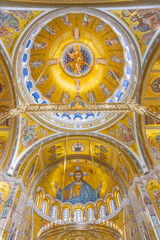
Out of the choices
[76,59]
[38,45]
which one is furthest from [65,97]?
[38,45]

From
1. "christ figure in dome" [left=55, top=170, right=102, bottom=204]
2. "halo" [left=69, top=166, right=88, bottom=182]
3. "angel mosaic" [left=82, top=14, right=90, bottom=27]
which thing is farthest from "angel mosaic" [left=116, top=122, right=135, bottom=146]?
"angel mosaic" [left=82, top=14, right=90, bottom=27]

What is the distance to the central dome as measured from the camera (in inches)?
490

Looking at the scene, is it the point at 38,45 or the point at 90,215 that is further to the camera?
the point at 90,215

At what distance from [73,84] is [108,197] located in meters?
10.3

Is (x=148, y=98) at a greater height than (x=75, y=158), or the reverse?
(x=75, y=158)

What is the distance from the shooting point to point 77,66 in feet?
51.5

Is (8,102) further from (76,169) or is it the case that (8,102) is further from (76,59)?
(76,169)

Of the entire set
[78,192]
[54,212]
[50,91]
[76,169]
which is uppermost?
[50,91]

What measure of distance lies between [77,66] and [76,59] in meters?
0.62

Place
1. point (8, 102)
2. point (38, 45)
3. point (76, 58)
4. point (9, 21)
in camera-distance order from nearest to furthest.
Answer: point (9, 21), point (8, 102), point (38, 45), point (76, 58)

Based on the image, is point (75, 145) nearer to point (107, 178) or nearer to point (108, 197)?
point (107, 178)

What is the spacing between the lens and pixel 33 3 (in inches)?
314

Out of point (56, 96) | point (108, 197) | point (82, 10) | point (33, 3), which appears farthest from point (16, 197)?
point (82, 10)

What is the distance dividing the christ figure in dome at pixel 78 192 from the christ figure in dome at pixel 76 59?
30.5 ft
